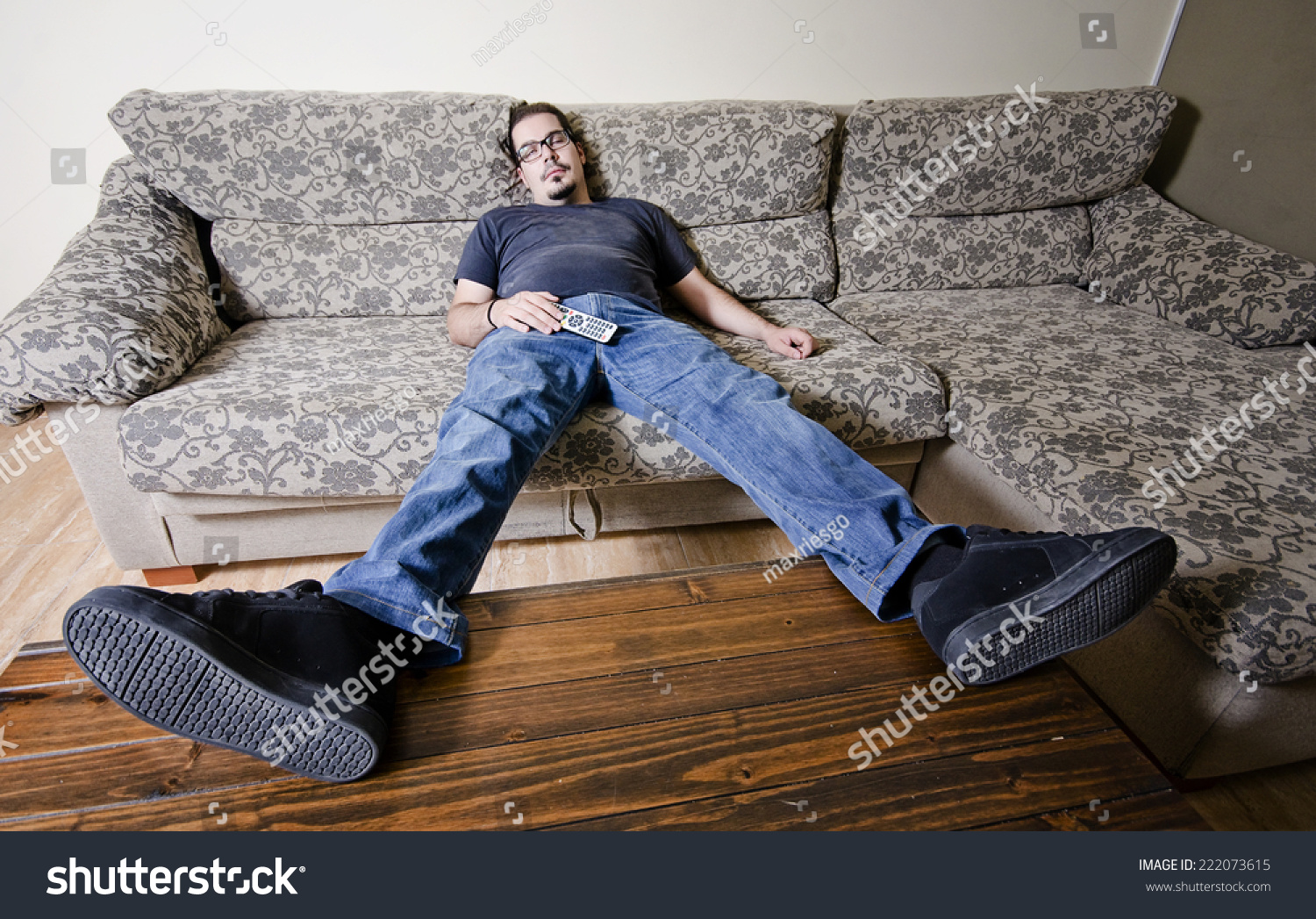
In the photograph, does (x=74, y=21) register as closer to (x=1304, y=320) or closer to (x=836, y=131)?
(x=836, y=131)

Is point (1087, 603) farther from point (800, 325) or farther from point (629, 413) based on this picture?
point (800, 325)

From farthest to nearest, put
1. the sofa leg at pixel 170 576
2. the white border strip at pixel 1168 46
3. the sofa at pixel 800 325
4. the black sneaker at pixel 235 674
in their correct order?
the white border strip at pixel 1168 46, the sofa leg at pixel 170 576, the sofa at pixel 800 325, the black sneaker at pixel 235 674

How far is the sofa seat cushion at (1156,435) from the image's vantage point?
32.6 inches

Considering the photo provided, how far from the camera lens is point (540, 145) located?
1.49 m

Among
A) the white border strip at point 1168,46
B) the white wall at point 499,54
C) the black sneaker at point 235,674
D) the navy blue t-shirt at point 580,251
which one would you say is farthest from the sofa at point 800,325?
the black sneaker at point 235,674

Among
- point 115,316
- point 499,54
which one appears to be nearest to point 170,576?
point 115,316

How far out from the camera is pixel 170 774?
2.13ft

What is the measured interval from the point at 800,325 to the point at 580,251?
56 centimetres

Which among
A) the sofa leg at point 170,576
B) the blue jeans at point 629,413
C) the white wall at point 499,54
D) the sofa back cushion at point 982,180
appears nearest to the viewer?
Result: the blue jeans at point 629,413

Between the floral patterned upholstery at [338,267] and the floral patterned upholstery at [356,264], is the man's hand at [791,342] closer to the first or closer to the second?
the floral patterned upholstery at [356,264]

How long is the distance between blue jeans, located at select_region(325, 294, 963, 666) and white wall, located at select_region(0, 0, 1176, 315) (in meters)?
0.91

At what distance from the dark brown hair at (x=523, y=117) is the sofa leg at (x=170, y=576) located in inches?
45.4

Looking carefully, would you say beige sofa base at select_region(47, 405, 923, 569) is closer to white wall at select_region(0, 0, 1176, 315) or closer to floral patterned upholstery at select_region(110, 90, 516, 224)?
floral patterned upholstery at select_region(110, 90, 516, 224)

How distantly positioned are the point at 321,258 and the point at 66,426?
0.63 m
